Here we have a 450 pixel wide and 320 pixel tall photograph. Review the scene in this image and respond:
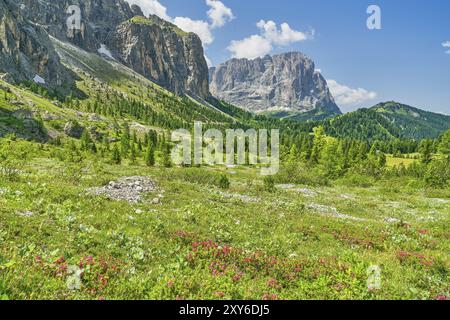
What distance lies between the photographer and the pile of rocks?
73.0 ft

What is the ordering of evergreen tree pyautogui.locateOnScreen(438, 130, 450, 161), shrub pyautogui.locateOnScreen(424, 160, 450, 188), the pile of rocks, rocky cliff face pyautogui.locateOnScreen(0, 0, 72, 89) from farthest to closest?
rocky cliff face pyautogui.locateOnScreen(0, 0, 72, 89) → evergreen tree pyautogui.locateOnScreen(438, 130, 450, 161) → shrub pyautogui.locateOnScreen(424, 160, 450, 188) → the pile of rocks

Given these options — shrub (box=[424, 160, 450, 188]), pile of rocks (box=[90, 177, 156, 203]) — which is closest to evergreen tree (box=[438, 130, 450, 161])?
shrub (box=[424, 160, 450, 188])

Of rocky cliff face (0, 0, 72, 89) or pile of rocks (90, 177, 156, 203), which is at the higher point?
rocky cliff face (0, 0, 72, 89)

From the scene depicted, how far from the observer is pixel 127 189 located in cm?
2488

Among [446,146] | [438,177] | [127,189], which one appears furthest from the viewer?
[446,146]

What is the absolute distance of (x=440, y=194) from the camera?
4738cm

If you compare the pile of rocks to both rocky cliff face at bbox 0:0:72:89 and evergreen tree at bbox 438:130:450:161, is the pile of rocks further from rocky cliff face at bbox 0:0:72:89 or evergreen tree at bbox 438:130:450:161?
rocky cliff face at bbox 0:0:72:89

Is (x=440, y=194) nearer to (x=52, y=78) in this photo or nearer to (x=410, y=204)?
(x=410, y=204)

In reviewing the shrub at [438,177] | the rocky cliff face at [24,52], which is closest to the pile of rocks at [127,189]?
the shrub at [438,177]

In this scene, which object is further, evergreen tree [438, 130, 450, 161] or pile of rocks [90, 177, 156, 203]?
evergreen tree [438, 130, 450, 161]

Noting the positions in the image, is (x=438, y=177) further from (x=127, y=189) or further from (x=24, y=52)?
(x=24, y=52)

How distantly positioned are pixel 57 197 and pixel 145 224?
689cm

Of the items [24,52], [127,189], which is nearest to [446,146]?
[127,189]

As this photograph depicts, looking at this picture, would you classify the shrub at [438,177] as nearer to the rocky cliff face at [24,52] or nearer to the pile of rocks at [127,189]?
the pile of rocks at [127,189]
